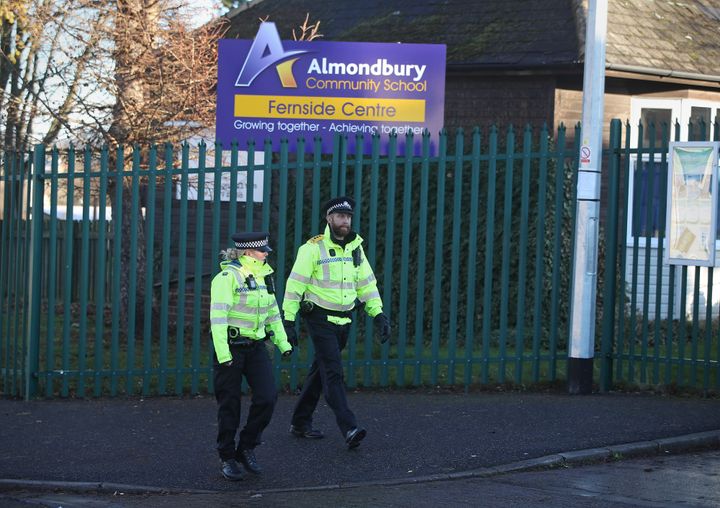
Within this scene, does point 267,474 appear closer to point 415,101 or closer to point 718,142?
point 718,142

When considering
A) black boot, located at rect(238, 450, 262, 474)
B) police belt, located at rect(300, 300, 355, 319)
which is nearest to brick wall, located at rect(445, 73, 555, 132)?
police belt, located at rect(300, 300, 355, 319)

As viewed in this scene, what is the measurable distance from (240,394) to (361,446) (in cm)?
122

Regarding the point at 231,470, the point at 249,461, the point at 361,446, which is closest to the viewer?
the point at 231,470

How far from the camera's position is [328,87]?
1338 cm

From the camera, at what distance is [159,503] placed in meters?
7.03

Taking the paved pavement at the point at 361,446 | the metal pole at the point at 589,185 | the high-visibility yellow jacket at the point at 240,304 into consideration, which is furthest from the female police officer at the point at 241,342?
the metal pole at the point at 589,185

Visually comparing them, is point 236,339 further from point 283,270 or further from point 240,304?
point 283,270

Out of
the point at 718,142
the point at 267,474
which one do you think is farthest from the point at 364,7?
the point at 267,474

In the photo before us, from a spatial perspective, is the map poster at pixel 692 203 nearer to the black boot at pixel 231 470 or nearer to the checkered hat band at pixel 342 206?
the checkered hat band at pixel 342 206

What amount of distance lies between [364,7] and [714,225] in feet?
33.5

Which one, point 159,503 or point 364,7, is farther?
point 364,7

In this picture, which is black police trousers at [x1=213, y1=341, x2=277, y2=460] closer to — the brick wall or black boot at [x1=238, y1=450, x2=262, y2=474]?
black boot at [x1=238, y1=450, x2=262, y2=474]

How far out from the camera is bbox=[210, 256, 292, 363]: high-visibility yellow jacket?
7402 mm

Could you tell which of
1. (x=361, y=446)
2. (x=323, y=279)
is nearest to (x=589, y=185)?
(x=323, y=279)
